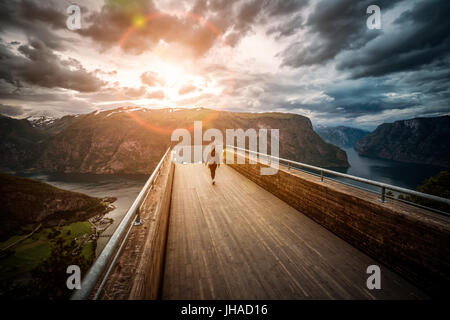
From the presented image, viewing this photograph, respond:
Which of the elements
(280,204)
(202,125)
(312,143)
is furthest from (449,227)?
(312,143)

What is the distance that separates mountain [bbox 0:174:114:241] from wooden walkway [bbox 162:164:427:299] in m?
72.6

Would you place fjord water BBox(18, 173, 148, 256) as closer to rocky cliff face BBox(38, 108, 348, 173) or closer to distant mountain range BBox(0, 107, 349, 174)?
distant mountain range BBox(0, 107, 349, 174)

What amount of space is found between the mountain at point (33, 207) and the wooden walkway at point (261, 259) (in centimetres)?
7262

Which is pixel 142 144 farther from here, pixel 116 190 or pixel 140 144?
pixel 116 190

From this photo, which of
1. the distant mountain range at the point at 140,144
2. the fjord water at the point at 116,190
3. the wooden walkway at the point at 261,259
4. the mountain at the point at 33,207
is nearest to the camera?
the wooden walkway at the point at 261,259

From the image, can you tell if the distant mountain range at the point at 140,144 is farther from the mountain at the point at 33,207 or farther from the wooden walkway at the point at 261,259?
the wooden walkway at the point at 261,259

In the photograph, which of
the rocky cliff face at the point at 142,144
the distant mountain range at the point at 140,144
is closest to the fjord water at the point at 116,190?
the distant mountain range at the point at 140,144

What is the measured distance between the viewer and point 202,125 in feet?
520

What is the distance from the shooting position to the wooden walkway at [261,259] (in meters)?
2.94

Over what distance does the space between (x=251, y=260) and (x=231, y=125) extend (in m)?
167

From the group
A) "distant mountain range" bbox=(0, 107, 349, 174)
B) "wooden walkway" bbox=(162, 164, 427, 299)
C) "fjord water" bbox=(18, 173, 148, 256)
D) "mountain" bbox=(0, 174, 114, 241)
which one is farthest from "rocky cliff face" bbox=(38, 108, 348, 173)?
→ "wooden walkway" bbox=(162, 164, 427, 299)

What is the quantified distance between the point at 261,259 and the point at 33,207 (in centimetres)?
8202

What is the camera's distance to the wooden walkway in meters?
2.94
